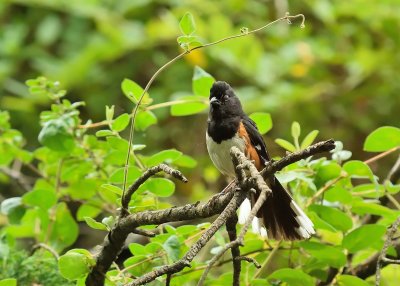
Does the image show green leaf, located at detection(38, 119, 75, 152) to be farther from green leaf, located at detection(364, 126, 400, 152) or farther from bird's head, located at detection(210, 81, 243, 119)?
green leaf, located at detection(364, 126, 400, 152)

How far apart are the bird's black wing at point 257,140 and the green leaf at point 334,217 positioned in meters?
0.36

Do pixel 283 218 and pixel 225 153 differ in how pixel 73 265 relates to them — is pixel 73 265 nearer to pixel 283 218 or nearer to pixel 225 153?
pixel 283 218

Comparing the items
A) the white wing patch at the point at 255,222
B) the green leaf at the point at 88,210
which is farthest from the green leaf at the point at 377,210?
the green leaf at the point at 88,210

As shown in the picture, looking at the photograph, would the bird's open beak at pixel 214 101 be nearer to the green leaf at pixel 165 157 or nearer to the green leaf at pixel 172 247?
the green leaf at pixel 165 157

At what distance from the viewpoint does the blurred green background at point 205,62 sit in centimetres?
457

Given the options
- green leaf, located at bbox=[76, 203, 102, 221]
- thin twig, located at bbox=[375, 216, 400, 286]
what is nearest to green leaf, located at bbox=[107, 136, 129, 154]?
green leaf, located at bbox=[76, 203, 102, 221]

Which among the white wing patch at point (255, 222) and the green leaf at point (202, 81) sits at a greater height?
the green leaf at point (202, 81)

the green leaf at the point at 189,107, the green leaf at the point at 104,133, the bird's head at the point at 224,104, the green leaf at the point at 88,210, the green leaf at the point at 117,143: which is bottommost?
the green leaf at the point at 88,210

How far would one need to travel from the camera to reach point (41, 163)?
8.66 feet

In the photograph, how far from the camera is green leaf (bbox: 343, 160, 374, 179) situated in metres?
2.14

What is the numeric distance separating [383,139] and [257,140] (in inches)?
17.4

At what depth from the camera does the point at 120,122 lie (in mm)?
2145

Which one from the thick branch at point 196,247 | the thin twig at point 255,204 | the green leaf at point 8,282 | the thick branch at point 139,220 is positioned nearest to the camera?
the thin twig at point 255,204

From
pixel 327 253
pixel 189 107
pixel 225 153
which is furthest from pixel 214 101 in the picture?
pixel 327 253
